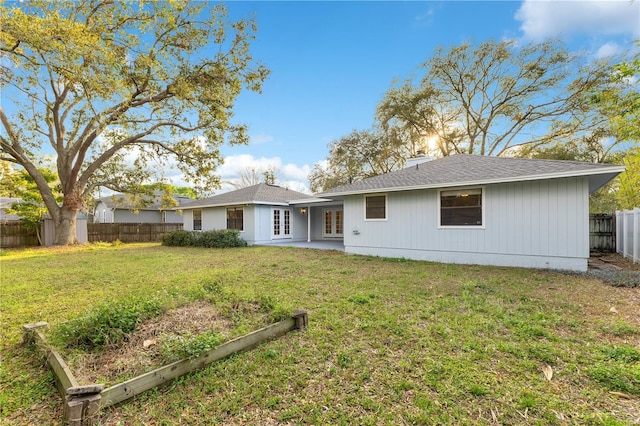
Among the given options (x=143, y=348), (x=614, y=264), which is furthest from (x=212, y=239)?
(x=614, y=264)

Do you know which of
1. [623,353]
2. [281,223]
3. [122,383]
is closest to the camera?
[122,383]

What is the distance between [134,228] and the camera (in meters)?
19.5

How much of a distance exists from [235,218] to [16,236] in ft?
37.8

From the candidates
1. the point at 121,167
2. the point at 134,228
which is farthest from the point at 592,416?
the point at 134,228

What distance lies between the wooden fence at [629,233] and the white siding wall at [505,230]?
2507 millimetres

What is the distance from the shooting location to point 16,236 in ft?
50.1

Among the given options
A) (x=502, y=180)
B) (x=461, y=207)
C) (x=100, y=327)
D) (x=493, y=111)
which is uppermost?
(x=493, y=111)

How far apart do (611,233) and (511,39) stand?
43.0 feet

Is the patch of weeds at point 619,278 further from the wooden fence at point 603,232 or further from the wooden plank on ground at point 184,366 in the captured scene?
the wooden plank on ground at point 184,366

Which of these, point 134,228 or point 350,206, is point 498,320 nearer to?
point 350,206

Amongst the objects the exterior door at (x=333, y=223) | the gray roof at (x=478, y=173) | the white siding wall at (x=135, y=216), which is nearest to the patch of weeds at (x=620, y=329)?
the gray roof at (x=478, y=173)

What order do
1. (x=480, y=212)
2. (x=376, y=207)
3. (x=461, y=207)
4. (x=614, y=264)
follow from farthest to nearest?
1. (x=376, y=207)
2. (x=461, y=207)
3. (x=480, y=212)
4. (x=614, y=264)

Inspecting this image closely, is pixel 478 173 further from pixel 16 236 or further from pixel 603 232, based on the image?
pixel 16 236

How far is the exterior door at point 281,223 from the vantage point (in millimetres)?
16250
